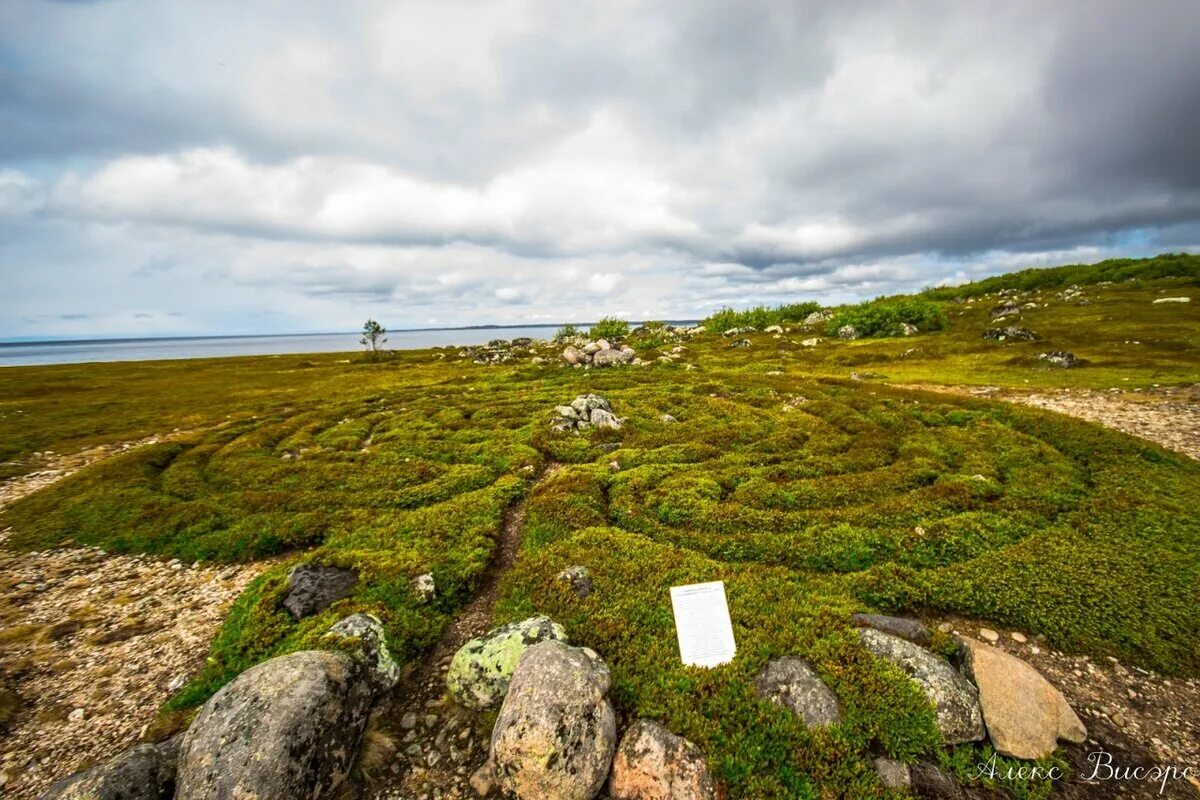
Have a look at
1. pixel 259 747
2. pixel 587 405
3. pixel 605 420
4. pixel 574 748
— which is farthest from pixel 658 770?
pixel 587 405

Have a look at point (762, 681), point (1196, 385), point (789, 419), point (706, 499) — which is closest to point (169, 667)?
point (762, 681)

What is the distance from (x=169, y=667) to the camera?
1275 cm

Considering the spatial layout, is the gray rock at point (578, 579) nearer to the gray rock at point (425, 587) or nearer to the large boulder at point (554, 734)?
the gray rock at point (425, 587)

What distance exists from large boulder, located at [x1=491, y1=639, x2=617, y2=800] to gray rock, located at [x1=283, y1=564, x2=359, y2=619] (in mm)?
7840

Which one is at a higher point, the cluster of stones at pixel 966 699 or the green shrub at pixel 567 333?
the green shrub at pixel 567 333


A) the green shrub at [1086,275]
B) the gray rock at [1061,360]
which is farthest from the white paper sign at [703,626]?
the green shrub at [1086,275]

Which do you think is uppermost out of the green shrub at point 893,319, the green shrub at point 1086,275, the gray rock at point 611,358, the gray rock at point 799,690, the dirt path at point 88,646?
the green shrub at point 1086,275

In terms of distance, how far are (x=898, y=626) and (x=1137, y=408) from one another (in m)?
32.9

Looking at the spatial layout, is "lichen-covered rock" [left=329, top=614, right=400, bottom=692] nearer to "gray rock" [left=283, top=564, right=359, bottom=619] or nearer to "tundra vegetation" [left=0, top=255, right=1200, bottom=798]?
"tundra vegetation" [left=0, top=255, right=1200, bottom=798]

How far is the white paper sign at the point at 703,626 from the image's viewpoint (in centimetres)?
1107

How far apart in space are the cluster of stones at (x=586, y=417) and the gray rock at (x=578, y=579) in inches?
674

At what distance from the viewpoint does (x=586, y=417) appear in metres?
34.2

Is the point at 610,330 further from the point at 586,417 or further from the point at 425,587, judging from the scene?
the point at 425,587

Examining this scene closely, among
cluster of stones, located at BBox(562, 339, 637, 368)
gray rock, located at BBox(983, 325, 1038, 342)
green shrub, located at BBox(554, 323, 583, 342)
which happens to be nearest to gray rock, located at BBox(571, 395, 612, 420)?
cluster of stones, located at BBox(562, 339, 637, 368)
